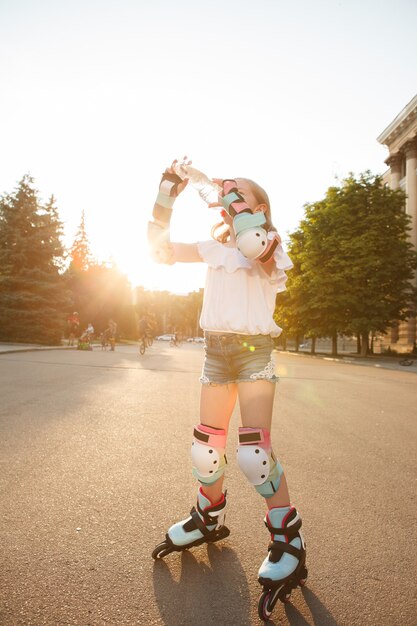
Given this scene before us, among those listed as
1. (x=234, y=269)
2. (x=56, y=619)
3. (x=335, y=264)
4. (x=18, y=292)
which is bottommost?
(x=56, y=619)

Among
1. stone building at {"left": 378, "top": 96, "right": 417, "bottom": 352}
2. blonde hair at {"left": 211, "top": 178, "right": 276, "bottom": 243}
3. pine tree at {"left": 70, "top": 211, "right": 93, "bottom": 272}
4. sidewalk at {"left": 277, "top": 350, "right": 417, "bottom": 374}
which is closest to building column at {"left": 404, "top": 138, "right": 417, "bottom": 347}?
stone building at {"left": 378, "top": 96, "right": 417, "bottom": 352}

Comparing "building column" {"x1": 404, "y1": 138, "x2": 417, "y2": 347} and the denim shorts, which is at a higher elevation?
"building column" {"x1": 404, "y1": 138, "x2": 417, "y2": 347}

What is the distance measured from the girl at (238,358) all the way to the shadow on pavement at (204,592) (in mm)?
130

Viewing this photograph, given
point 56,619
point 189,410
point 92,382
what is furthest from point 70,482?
point 92,382

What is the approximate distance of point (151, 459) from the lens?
4.32 meters

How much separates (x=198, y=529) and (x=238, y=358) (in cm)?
89

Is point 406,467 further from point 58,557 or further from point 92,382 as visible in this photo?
point 92,382

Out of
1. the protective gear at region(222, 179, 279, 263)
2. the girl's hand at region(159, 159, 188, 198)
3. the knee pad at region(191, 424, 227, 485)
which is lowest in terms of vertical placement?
the knee pad at region(191, 424, 227, 485)

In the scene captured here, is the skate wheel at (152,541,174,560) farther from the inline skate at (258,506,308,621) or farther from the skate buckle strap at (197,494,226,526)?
the inline skate at (258,506,308,621)

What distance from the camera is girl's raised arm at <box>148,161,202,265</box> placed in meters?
2.65

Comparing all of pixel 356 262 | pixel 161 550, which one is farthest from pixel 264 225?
pixel 356 262

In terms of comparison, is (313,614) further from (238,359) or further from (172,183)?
(172,183)

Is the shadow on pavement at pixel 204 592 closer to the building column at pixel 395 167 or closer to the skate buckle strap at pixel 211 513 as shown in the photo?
the skate buckle strap at pixel 211 513

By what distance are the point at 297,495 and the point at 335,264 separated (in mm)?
26936
